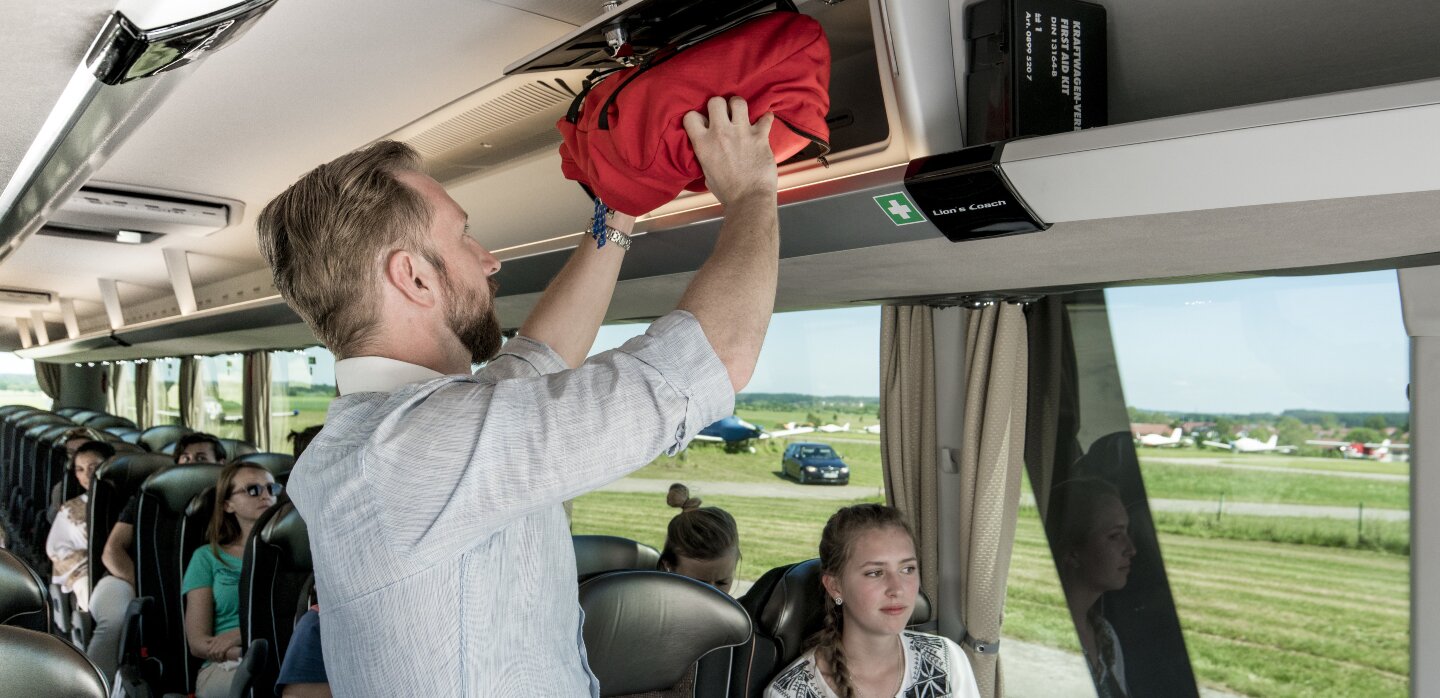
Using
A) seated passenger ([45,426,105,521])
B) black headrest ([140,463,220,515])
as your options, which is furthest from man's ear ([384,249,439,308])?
seated passenger ([45,426,105,521])

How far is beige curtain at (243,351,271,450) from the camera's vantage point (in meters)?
9.73

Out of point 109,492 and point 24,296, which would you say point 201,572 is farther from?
point 24,296

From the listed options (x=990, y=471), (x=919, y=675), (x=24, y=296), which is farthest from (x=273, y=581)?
(x=24, y=296)

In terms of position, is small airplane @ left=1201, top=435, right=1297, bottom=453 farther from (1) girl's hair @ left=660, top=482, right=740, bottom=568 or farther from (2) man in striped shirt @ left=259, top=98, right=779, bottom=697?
(2) man in striped shirt @ left=259, top=98, right=779, bottom=697

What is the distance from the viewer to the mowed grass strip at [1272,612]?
2768mm

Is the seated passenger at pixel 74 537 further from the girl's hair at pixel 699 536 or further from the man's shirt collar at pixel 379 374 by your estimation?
the man's shirt collar at pixel 379 374

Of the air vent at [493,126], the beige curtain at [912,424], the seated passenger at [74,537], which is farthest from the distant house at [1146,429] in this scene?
the seated passenger at [74,537]

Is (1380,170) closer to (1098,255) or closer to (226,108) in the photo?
(1098,255)

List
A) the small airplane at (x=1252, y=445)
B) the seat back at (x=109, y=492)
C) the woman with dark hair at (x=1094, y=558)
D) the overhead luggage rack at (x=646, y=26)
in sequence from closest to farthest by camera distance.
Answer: the overhead luggage rack at (x=646, y=26)
the small airplane at (x=1252, y=445)
the woman with dark hair at (x=1094, y=558)
the seat back at (x=109, y=492)

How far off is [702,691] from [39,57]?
2.17 metres

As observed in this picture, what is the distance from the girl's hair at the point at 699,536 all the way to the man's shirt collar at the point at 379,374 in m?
2.77

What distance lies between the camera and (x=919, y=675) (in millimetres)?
2994

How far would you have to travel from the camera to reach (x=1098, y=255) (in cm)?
218

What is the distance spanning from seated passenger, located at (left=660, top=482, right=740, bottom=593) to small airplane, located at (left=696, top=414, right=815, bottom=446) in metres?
0.70
